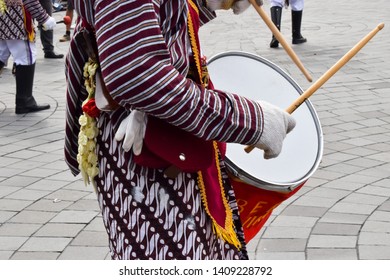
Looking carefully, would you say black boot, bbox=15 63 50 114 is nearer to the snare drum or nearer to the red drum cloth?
the snare drum

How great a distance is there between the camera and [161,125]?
164 centimetres

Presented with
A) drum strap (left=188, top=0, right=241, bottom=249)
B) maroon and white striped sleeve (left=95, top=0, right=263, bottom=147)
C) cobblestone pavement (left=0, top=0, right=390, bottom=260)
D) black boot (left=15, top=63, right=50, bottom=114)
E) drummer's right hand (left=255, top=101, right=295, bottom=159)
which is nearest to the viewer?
maroon and white striped sleeve (left=95, top=0, right=263, bottom=147)

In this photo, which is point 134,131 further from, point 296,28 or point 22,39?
point 296,28

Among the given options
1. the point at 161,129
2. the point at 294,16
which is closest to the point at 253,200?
the point at 161,129

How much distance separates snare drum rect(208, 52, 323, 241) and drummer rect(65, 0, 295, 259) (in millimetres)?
66

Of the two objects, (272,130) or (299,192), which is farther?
(299,192)

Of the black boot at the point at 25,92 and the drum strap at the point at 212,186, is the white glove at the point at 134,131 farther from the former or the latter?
the black boot at the point at 25,92

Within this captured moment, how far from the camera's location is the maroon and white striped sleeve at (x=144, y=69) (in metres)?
1.47

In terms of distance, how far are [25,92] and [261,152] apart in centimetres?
487

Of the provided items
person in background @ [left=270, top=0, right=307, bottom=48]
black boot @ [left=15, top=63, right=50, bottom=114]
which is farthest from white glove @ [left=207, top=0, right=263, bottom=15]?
person in background @ [left=270, top=0, right=307, bottom=48]

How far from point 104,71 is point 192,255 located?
0.52 metres

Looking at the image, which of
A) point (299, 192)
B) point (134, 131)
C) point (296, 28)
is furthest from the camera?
point (296, 28)

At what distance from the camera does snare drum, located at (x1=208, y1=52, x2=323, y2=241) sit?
186cm

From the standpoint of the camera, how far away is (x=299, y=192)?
13.8 ft
